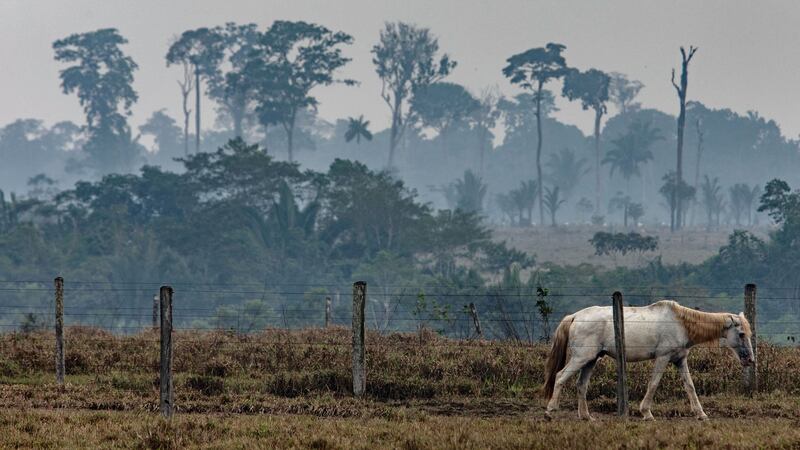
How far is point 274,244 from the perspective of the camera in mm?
73312

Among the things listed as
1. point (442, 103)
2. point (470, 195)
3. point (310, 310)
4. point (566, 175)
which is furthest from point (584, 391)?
point (566, 175)

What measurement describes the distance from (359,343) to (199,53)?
113609 millimetres

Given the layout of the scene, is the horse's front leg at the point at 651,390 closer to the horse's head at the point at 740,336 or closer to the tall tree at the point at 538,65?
the horse's head at the point at 740,336

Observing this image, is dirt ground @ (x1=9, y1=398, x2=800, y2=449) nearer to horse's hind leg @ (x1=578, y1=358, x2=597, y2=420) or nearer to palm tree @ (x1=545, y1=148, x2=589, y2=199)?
horse's hind leg @ (x1=578, y1=358, x2=597, y2=420)

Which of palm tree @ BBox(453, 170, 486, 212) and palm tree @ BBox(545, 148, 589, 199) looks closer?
palm tree @ BBox(453, 170, 486, 212)

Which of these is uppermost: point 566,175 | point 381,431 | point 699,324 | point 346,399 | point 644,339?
point 566,175

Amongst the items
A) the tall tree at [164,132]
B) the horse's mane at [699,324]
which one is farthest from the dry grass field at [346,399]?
the tall tree at [164,132]

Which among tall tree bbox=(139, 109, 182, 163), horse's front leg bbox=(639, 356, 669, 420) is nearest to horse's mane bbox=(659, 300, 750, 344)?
horse's front leg bbox=(639, 356, 669, 420)

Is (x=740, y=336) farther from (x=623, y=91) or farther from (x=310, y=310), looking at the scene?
(x=623, y=91)

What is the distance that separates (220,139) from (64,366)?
551 ft

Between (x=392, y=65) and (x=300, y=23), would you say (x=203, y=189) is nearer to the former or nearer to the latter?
(x=300, y=23)

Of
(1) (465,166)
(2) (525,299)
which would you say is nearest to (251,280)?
(2) (525,299)

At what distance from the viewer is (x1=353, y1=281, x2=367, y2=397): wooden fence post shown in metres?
16.9

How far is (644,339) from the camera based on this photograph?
15656 mm
